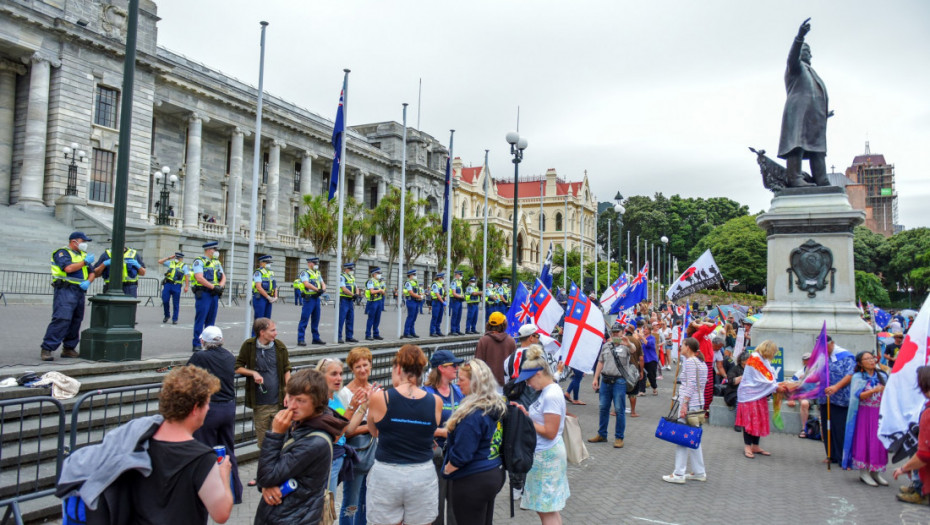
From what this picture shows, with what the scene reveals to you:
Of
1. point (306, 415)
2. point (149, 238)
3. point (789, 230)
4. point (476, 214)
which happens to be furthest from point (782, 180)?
point (476, 214)

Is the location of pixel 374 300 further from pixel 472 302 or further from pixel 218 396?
pixel 218 396

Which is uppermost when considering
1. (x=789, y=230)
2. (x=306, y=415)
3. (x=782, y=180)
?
(x=782, y=180)

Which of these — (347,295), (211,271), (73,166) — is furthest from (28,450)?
(73,166)

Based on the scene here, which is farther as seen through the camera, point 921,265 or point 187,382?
point 921,265

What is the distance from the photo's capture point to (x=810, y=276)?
12.3 metres

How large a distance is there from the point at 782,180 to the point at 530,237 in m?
76.8

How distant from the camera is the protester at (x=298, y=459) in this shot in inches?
141

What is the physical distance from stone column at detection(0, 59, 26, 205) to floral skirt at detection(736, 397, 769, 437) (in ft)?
119

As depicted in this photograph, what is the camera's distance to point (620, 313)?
1535cm

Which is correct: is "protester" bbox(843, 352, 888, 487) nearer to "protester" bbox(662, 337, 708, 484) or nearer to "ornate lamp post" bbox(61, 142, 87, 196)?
"protester" bbox(662, 337, 708, 484)

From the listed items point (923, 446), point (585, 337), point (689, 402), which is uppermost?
point (585, 337)

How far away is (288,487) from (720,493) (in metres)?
5.85

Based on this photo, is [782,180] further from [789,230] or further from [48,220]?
[48,220]

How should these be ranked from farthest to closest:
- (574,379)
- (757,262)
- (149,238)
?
(757,262)
(149,238)
(574,379)
